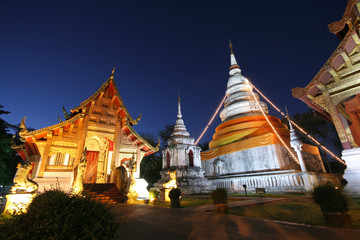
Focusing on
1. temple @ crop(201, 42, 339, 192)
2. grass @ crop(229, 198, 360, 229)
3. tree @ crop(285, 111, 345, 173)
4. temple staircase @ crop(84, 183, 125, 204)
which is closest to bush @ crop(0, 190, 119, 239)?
grass @ crop(229, 198, 360, 229)

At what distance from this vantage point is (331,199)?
14.4ft

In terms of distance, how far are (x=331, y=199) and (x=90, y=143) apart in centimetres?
1523

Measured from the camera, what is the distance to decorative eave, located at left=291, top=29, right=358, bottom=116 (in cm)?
949

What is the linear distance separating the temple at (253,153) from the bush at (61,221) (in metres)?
15.2

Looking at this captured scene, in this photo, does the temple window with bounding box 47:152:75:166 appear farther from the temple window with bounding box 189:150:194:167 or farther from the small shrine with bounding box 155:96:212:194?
the temple window with bounding box 189:150:194:167

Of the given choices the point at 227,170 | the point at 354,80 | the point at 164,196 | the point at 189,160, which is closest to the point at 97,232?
the point at 164,196

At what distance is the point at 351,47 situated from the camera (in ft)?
32.3

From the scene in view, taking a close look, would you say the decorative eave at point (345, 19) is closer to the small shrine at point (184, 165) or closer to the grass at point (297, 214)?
the grass at point (297, 214)

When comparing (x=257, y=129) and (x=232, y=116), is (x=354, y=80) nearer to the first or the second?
(x=257, y=129)

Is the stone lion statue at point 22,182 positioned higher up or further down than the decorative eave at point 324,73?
further down

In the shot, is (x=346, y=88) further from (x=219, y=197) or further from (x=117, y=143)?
(x=117, y=143)

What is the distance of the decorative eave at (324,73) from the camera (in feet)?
31.1

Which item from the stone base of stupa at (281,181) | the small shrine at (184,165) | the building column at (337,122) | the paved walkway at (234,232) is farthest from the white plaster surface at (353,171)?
the small shrine at (184,165)

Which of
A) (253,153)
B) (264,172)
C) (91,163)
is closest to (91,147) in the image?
(91,163)
